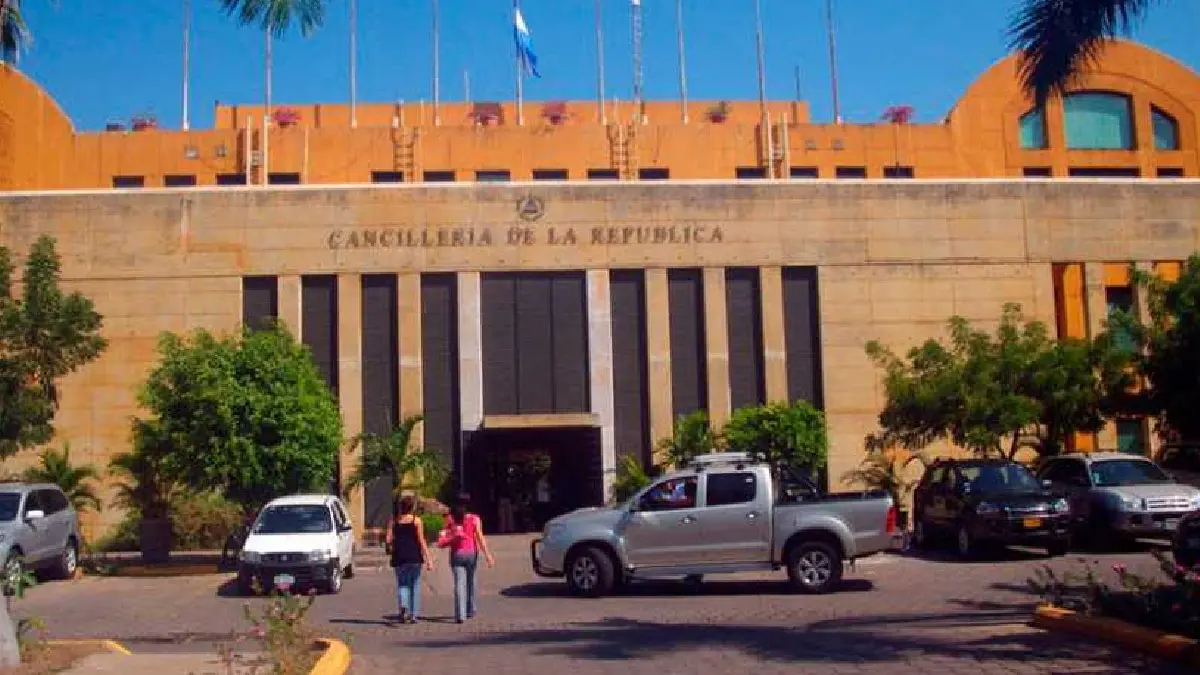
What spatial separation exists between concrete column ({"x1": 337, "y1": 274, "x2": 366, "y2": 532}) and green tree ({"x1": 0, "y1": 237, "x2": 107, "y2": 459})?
340 inches

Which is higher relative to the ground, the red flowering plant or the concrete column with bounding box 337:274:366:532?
the concrete column with bounding box 337:274:366:532

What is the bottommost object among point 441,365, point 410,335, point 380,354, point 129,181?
point 441,365

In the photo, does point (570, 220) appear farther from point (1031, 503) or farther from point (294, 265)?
point (1031, 503)

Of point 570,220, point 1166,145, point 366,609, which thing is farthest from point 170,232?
point 1166,145

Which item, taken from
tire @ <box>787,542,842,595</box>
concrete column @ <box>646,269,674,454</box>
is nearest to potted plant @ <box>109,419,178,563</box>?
concrete column @ <box>646,269,674,454</box>

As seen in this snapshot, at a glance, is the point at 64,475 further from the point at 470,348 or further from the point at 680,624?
the point at 680,624

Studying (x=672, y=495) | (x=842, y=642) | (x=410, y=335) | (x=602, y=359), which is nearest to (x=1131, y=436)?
(x=602, y=359)

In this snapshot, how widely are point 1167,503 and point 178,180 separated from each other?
34110mm

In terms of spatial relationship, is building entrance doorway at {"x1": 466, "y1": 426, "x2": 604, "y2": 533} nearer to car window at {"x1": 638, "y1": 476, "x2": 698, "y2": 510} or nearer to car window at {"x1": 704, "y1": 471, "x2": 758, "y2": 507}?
car window at {"x1": 638, "y1": 476, "x2": 698, "y2": 510}

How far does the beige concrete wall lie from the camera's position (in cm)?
3588

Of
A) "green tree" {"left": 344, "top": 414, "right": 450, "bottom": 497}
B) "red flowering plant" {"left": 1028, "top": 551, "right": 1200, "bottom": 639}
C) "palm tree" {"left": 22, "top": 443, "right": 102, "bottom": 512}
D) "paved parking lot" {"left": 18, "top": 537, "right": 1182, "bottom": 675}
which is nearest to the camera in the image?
"red flowering plant" {"left": 1028, "top": 551, "right": 1200, "bottom": 639}

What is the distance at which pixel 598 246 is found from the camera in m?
36.6

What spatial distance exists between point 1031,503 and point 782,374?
1440cm

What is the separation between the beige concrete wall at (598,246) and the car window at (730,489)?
16.8 metres
